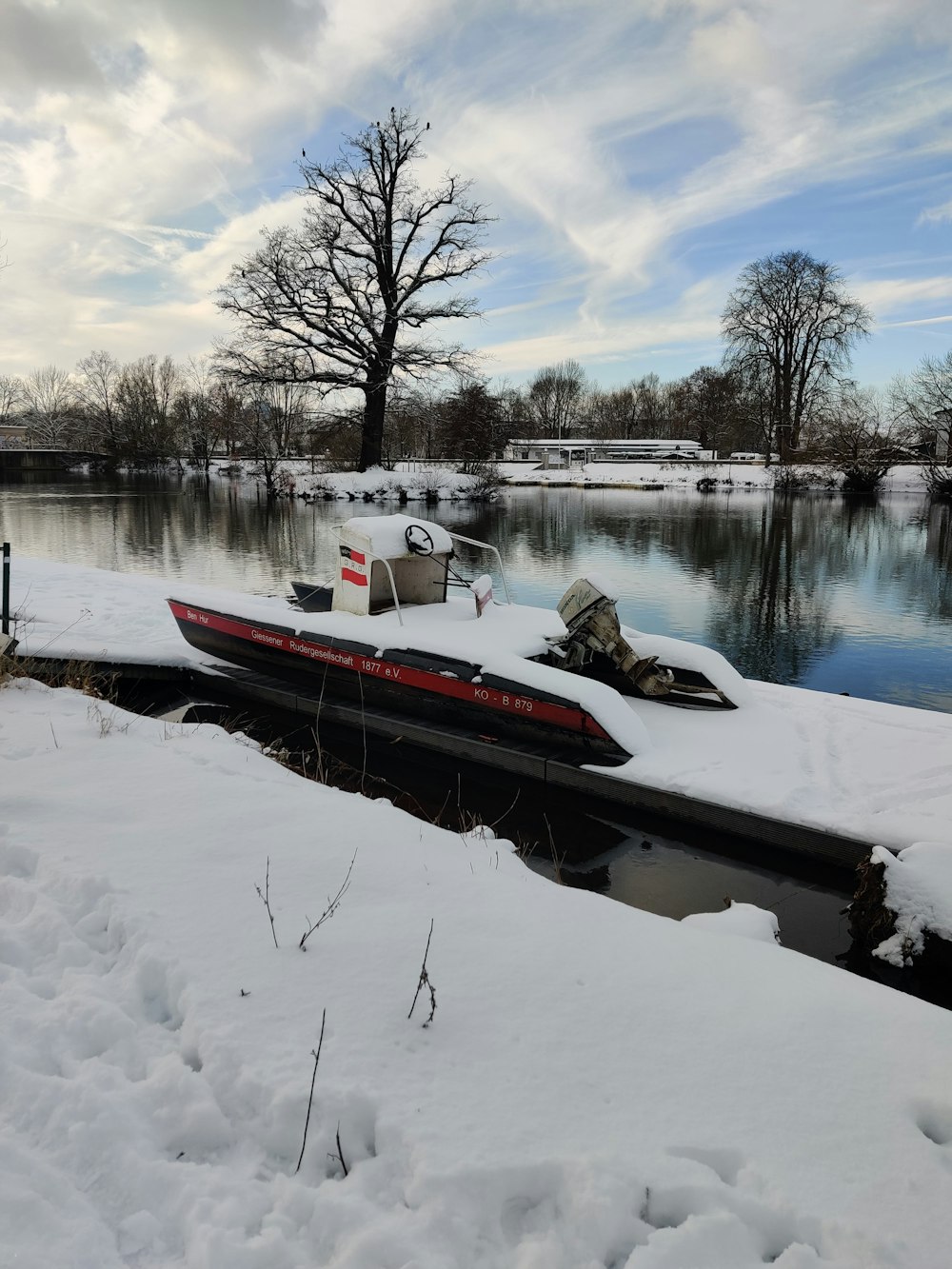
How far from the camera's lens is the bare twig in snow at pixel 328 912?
2850mm

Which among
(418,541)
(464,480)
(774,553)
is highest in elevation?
(464,480)

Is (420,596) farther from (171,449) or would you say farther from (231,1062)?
(171,449)

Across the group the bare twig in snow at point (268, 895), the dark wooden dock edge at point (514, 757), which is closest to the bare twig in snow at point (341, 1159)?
the bare twig in snow at point (268, 895)

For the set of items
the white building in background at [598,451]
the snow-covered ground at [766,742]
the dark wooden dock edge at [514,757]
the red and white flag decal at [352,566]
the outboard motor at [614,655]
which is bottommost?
the dark wooden dock edge at [514,757]

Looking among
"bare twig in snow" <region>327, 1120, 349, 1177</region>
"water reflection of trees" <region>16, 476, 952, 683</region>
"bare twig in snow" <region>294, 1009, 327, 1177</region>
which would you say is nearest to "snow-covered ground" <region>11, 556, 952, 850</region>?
"water reflection of trees" <region>16, 476, 952, 683</region>

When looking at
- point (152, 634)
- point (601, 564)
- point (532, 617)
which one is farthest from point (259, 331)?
point (532, 617)

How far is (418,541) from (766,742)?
4179 mm

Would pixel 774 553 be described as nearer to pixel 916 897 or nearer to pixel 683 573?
pixel 683 573

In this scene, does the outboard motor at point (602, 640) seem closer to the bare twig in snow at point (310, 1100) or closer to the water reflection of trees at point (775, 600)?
the water reflection of trees at point (775, 600)

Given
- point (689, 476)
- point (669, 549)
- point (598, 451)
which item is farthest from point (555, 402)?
point (669, 549)

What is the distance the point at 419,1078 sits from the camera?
7.46ft

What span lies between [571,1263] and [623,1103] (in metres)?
0.51

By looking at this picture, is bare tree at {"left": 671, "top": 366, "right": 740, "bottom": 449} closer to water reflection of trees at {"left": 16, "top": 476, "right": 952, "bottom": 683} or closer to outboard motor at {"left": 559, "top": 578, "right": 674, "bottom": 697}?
water reflection of trees at {"left": 16, "top": 476, "right": 952, "bottom": 683}

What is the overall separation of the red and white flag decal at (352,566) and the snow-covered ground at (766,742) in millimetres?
476
